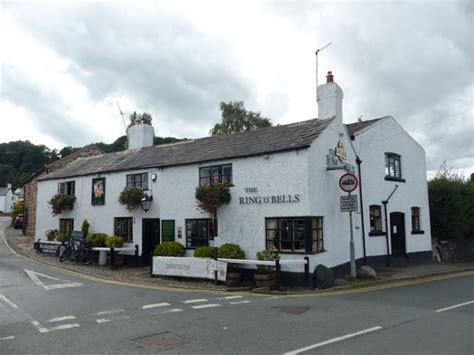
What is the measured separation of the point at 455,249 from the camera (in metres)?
22.0

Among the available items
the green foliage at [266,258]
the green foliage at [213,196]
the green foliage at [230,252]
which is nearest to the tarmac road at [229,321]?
the green foliage at [266,258]

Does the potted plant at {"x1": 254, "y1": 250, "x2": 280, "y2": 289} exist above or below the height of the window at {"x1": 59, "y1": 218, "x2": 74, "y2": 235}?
below

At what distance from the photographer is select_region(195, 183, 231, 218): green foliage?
14.5m

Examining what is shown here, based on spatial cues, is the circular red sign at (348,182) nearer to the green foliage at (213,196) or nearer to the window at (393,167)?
the green foliage at (213,196)

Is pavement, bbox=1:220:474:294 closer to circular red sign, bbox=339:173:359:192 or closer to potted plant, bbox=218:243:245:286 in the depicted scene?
potted plant, bbox=218:243:245:286

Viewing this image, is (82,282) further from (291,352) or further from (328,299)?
(291,352)

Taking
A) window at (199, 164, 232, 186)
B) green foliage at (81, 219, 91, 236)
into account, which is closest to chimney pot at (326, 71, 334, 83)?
window at (199, 164, 232, 186)

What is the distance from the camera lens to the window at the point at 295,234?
12.8 m

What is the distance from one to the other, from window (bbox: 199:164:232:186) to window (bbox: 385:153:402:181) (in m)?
7.96

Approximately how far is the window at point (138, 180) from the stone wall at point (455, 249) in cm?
1557

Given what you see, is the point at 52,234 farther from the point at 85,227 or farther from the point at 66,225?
the point at 85,227

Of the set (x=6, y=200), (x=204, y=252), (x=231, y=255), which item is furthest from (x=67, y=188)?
(x=6, y=200)

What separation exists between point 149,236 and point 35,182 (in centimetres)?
1594

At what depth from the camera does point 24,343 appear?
6496 millimetres
